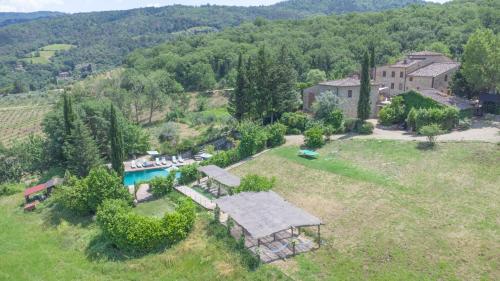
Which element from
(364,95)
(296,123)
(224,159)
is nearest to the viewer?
(224,159)

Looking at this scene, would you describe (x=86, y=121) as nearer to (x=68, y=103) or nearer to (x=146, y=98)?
(x=68, y=103)

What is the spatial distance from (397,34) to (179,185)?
271 feet

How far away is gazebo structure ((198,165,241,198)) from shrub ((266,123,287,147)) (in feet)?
28.5

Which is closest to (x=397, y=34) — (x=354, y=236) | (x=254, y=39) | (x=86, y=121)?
(x=254, y=39)

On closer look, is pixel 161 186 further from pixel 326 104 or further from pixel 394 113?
pixel 394 113

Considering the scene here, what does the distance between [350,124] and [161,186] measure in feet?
70.1

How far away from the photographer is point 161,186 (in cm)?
3478

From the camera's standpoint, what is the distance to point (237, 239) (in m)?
25.0

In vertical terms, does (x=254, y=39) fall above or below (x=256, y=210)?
above

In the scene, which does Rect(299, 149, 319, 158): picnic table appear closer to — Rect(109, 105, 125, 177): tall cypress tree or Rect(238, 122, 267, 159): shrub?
Rect(238, 122, 267, 159): shrub

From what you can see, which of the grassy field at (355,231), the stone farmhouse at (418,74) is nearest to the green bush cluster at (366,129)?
the grassy field at (355,231)

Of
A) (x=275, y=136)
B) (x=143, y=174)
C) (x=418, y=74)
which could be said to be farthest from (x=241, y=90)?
(x=418, y=74)

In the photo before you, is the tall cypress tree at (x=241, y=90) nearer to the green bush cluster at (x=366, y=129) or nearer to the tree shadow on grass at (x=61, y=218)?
the green bush cluster at (x=366, y=129)

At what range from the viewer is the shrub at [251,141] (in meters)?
41.2
